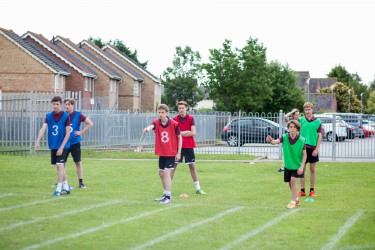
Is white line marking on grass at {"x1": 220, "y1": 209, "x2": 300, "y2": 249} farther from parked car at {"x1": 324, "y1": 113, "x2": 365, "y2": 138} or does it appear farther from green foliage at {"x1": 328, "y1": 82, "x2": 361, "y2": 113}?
green foliage at {"x1": 328, "y1": 82, "x2": 361, "y2": 113}

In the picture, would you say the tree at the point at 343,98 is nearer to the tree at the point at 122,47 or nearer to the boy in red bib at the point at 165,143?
the tree at the point at 122,47

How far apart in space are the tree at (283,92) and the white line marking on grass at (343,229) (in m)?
47.5

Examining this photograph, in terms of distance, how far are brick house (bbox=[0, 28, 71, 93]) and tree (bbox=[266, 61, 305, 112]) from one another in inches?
784

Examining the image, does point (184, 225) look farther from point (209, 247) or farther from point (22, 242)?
point (22, 242)

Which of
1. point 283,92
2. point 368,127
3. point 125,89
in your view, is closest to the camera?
point 368,127

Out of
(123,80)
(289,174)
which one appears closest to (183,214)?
(289,174)

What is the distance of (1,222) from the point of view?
9141 millimetres

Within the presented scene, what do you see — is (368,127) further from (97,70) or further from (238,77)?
(97,70)

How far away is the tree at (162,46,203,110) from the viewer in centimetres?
7869

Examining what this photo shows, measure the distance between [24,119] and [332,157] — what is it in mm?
11971

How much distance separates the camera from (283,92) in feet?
193

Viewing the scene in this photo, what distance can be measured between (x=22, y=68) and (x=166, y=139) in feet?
129

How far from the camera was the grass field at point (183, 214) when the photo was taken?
8086mm

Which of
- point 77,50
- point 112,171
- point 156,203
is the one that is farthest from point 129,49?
point 156,203
